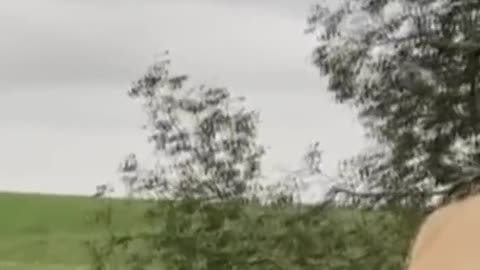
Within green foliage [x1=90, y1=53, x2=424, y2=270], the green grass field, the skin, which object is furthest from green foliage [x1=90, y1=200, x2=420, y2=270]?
the skin

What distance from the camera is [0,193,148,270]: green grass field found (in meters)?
5.97

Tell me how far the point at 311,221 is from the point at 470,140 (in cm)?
77

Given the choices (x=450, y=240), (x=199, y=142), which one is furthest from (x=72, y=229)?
(x=450, y=240)

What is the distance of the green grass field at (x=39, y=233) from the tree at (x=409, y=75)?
68.3 inches

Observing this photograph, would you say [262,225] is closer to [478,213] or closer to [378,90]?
[378,90]

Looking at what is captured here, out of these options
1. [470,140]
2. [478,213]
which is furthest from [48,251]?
[478,213]

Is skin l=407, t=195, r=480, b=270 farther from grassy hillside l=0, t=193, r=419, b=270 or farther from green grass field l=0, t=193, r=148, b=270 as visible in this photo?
green grass field l=0, t=193, r=148, b=270

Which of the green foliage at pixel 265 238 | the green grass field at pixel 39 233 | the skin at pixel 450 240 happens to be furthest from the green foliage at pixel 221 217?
the skin at pixel 450 240

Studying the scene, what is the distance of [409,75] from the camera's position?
4.04 metres

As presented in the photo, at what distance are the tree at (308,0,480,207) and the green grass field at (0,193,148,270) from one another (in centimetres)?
173

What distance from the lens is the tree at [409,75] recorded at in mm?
3750

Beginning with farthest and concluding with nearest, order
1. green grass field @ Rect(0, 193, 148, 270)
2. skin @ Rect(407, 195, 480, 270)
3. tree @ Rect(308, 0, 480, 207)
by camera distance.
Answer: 1. green grass field @ Rect(0, 193, 148, 270)
2. tree @ Rect(308, 0, 480, 207)
3. skin @ Rect(407, 195, 480, 270)

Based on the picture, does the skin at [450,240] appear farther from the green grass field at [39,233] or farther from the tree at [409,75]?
the green grass field at [39,233]

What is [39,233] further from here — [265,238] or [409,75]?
[409,75]
